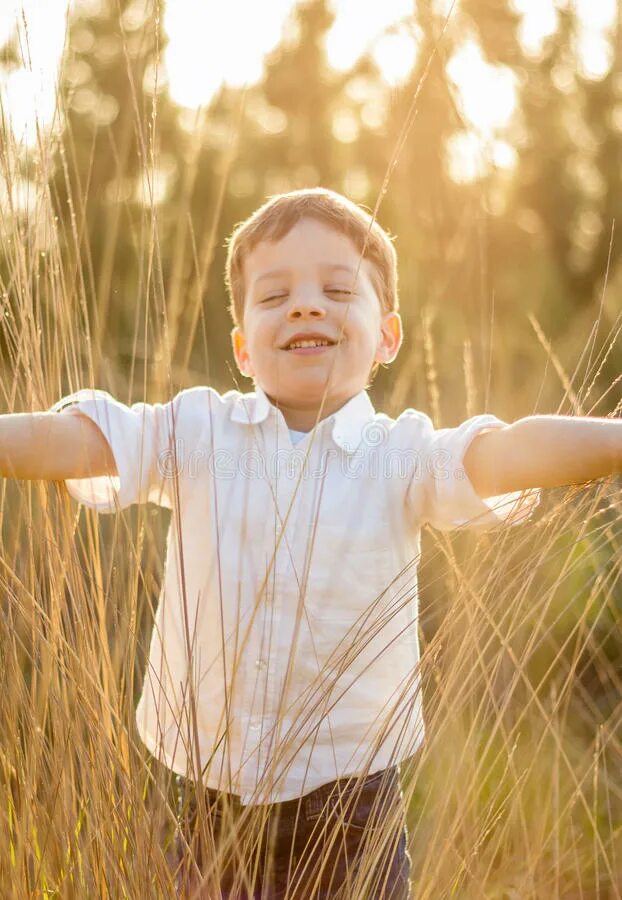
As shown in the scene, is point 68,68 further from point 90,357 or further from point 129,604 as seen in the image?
point 129,604

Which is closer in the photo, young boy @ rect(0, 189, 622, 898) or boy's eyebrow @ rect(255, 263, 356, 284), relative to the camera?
young boy @ rect(0, 189, 622, 898)

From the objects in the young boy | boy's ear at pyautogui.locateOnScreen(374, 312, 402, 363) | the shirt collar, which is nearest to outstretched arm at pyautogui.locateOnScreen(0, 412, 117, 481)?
the young boy

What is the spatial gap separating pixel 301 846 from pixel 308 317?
2.29 feet

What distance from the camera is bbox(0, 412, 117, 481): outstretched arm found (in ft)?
3.77

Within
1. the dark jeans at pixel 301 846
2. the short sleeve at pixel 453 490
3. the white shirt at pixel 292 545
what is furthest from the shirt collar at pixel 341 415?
the dark jeans at pixel 301 846

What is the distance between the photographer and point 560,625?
236 cm

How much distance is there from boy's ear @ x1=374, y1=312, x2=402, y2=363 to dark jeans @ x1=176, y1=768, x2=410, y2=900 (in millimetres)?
609

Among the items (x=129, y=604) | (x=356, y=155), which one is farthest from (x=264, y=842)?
(x=356, y=155)

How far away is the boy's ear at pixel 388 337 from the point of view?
1539mm

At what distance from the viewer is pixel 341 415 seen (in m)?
1.42

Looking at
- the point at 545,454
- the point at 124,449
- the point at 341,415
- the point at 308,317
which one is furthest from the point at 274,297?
the point at 545,454

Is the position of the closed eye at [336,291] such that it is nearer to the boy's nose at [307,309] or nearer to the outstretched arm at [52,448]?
the boy's nose at [307,309]

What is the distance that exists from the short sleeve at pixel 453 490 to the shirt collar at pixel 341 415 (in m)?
0.10

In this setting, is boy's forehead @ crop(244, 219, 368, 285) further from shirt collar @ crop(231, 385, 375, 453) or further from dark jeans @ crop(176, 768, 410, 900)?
dark jeans @ crop(176, 768, 410, 900)
